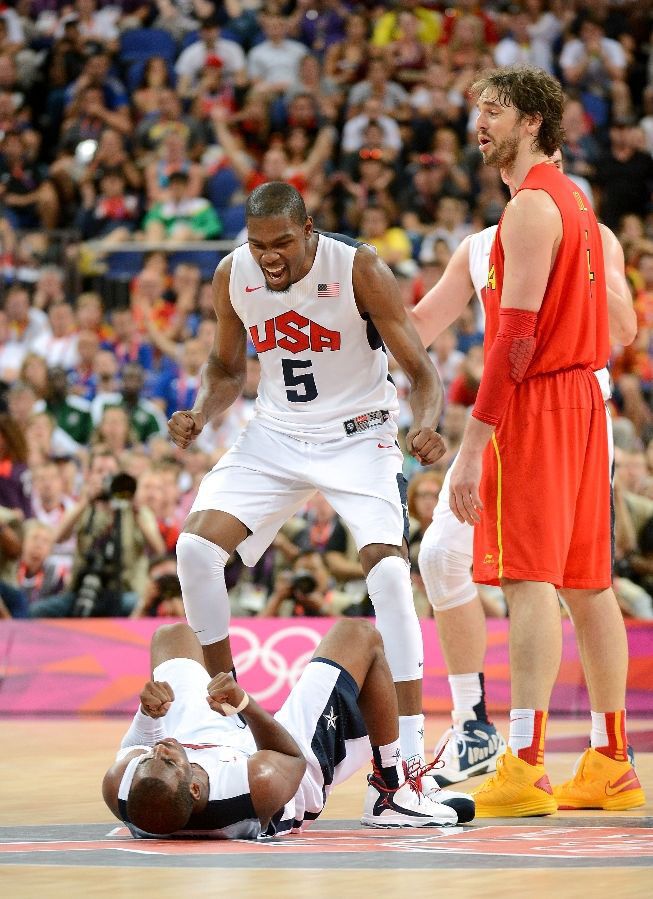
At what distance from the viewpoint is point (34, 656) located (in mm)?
10797

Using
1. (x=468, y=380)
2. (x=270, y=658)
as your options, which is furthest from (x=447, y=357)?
(x=270, y=658)

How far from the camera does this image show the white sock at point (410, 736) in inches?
213

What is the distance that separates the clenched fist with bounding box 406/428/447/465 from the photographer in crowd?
5.90 meters

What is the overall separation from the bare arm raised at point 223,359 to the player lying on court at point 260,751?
3.39ft

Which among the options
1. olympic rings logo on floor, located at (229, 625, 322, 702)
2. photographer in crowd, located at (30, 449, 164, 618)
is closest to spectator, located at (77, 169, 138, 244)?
photographer in crowd, located at (30, 449, 164, 618)

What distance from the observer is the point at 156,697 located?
4.81m

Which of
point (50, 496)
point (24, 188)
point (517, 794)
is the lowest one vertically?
point (50, 496)

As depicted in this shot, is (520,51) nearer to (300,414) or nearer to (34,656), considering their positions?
(34,656)

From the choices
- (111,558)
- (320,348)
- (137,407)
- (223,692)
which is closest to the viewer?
(223,692)

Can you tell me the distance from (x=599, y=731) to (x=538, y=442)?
119 centimetres

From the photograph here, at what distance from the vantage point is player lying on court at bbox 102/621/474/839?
15.1 ft

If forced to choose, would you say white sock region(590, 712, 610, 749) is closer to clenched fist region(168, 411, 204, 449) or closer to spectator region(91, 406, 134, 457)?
clenched fist region(168, 411, 204, 449)

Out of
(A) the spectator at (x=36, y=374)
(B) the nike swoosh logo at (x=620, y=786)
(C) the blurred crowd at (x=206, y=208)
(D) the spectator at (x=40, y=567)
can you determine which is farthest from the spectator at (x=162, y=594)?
(B) the nike swoosh logo at (x=620, y=786)

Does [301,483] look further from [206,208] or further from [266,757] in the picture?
[206,208]
